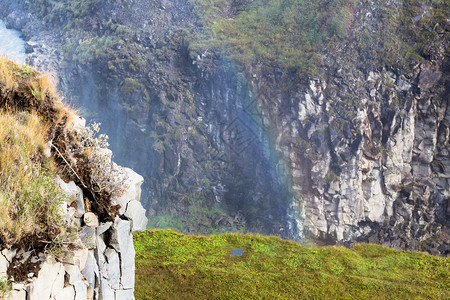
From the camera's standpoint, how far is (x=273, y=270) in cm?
1861

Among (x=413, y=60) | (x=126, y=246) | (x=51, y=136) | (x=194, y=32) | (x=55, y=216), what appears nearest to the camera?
(x=55, y=216)

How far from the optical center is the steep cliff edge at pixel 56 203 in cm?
742

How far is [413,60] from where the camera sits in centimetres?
8688

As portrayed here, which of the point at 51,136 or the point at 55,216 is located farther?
the point at 51,136

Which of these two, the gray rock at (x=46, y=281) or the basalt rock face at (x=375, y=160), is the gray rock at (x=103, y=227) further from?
the basalt rock face at (x=375, y=160)

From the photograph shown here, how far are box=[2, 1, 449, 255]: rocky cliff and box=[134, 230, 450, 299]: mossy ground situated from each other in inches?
2798

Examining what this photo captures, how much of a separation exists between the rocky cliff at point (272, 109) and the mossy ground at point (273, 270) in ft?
233

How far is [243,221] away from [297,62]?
4121 centimetres

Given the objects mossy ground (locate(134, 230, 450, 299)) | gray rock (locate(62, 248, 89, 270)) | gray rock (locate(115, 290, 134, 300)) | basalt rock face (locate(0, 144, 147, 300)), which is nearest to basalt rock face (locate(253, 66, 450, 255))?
mossy ground (locate(134, 230, 450, 299))

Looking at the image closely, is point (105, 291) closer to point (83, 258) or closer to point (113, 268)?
point (113, 268)

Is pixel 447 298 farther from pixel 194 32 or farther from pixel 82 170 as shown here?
pixel 194 32

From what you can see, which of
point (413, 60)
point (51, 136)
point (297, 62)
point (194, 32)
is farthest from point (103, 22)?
point (51, 136)

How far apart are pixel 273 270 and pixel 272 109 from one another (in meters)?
79.7

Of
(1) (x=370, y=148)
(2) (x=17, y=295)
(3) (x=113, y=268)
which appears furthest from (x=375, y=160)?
(2) (x=17, y=295)
